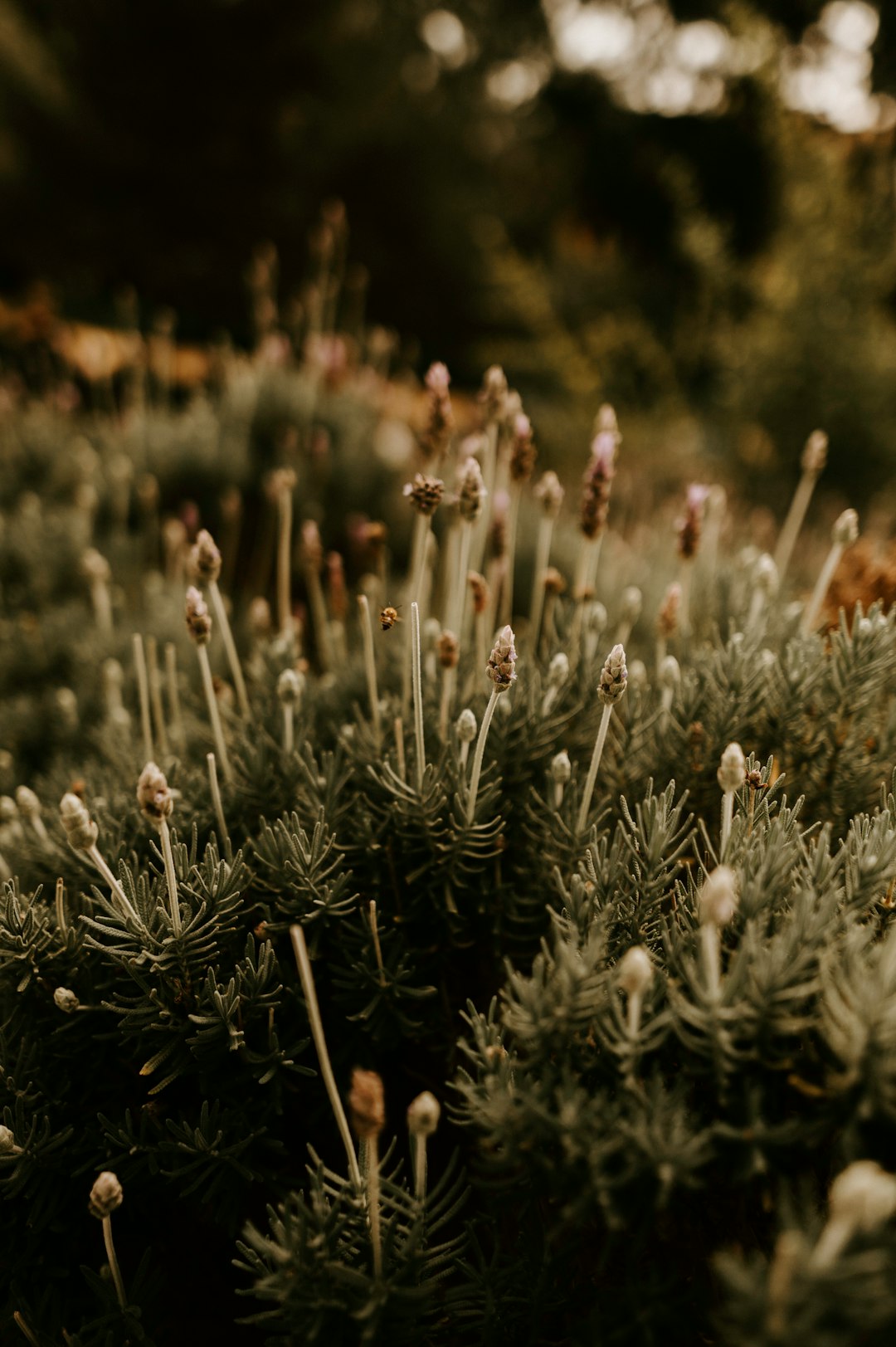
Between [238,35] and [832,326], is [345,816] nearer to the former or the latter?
[832,326]

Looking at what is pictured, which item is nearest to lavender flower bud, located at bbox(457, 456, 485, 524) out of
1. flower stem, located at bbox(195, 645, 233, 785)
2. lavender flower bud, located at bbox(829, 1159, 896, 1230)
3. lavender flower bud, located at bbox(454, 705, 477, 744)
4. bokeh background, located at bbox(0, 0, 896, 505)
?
lavender flower bud, located at bbox(454, 705, 477, 744)

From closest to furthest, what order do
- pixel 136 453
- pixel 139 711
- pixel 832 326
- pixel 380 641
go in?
pixel 380 641 < pixel 139 711 < pixel 136 453 < pixel 832 326

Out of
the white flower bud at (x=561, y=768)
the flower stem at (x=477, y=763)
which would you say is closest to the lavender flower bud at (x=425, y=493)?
the flower stem at (x=477, y=763)

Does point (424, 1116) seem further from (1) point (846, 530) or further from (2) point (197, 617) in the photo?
(1) point (846, 530)

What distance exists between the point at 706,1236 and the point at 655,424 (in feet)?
16.1

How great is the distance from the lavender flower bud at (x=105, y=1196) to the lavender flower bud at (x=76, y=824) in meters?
0.34

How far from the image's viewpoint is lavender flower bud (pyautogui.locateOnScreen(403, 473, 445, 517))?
1177 mm

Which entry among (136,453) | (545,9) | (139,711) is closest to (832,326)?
(136,453)

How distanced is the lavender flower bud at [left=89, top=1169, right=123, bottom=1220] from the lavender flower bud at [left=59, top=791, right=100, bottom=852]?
0.34 meters

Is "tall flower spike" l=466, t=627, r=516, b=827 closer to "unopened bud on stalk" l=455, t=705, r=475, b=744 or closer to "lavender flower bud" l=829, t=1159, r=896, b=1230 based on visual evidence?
"unopened bud on stalk" l=455, t=705, r=475, b=744

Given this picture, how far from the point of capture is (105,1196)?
0.91m

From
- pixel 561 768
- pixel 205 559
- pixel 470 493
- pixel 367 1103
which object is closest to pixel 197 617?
pixel 205 559

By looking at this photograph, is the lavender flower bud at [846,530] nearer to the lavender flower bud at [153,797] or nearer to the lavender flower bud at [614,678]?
the lavender flower bud at [614,678]

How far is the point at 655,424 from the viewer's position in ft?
17.3
